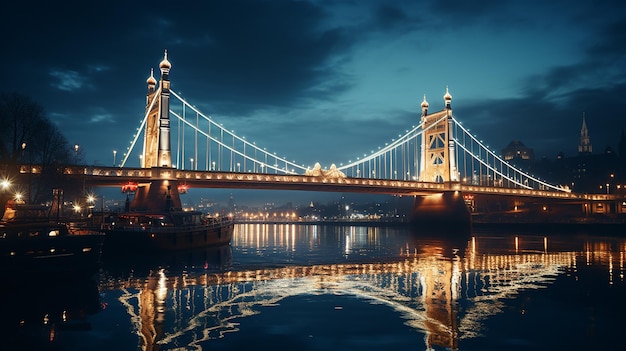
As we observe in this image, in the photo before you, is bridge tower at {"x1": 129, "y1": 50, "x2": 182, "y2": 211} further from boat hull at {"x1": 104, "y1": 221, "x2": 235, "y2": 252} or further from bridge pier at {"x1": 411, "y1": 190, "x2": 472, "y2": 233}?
bridge pier at {"x1": 411, "y1": 190, "x2": 472, "y2": 233}

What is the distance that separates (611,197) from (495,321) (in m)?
118

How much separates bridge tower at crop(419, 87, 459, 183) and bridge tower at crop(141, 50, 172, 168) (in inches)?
2113

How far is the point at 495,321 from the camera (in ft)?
56.4

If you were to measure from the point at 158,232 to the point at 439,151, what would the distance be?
71.3 m

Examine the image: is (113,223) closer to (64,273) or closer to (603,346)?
(64,273)

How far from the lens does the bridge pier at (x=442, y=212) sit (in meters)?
88.6

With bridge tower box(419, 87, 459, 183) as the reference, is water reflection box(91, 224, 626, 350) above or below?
below

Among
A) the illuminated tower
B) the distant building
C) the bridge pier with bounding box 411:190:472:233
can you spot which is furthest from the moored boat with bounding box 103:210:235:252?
the distant building

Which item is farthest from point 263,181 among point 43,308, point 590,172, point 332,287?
point 590,172

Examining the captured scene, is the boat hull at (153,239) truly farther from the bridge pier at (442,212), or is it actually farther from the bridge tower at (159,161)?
the bridge pier at (442,212)

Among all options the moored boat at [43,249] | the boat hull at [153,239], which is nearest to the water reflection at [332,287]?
the moored boat at [43,249]

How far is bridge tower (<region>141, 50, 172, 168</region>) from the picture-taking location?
6788 cm

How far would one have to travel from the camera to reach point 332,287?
2469 centimetres

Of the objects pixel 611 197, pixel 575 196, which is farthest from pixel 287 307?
pixel 611 197
